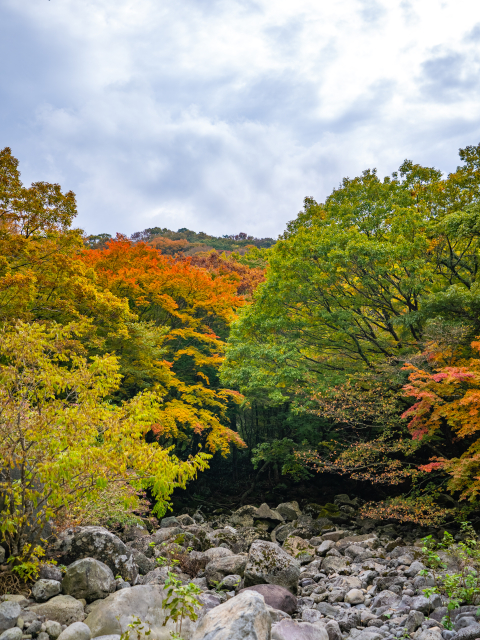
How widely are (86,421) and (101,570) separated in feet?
7.05

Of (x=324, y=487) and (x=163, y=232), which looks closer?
(x=324, y=487)

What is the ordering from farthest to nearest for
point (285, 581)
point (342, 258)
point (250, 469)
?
point (250, 469) < point (342, 258) < point (285, 581)

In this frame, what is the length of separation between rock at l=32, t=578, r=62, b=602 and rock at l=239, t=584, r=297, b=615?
2515mm

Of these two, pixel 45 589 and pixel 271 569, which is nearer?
pixel 45 589

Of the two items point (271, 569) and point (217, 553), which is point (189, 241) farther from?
point (271, 569)

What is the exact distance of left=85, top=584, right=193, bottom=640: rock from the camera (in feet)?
14.2

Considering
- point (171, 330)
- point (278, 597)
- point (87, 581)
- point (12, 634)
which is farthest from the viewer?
point (171, 330)

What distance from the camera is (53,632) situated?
13.7ft

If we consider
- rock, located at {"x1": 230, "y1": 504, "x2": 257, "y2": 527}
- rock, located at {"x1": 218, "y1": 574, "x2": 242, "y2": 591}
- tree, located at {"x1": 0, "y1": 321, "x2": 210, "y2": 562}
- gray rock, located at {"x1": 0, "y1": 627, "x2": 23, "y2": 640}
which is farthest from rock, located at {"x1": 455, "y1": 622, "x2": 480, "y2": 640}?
rock, located at {"x1": 230, "y1": 504, "x2": 257, "y2": 527}

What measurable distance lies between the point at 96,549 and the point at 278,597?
108 inches

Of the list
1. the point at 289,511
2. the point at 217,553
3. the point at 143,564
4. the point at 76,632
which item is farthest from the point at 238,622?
the point at 289,511

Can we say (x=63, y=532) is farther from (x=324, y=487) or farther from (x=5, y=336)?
(x=324, y=487)

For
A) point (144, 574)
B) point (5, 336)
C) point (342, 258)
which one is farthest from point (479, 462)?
point (5, 336)

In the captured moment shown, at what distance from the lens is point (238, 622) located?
142 inches
